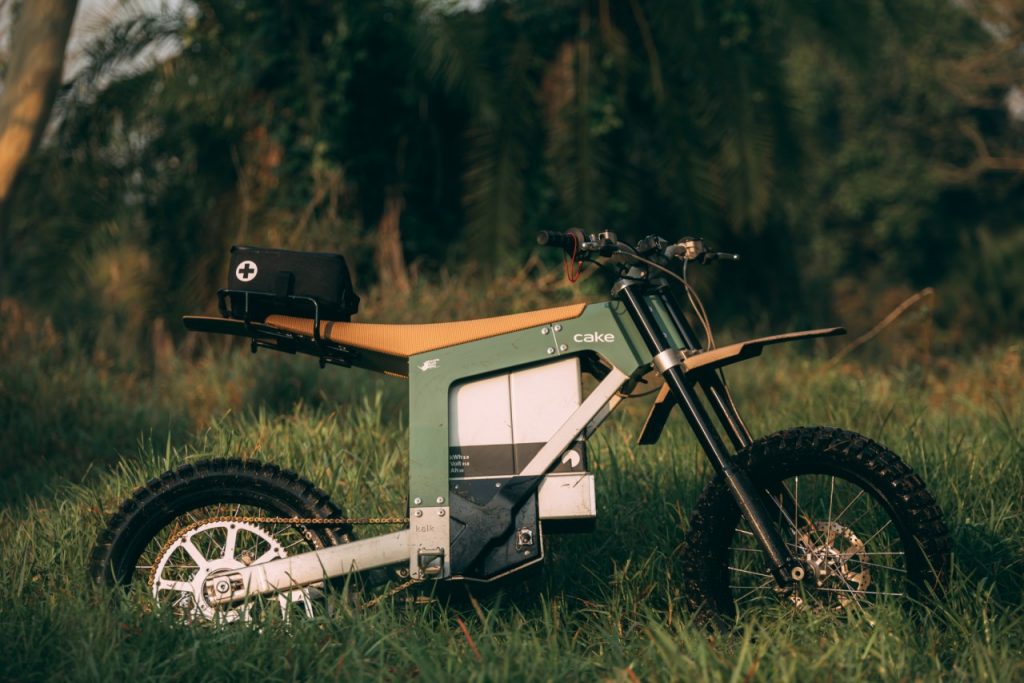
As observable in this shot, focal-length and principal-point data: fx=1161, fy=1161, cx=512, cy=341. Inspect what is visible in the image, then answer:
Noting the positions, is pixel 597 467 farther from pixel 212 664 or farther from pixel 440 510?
pixel 212 664

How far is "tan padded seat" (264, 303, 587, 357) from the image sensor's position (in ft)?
10.7

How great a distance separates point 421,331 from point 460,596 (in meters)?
0.78

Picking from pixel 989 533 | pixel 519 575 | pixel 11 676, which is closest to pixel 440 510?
pixel 519 575

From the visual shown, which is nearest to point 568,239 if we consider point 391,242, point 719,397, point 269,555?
point 719,397

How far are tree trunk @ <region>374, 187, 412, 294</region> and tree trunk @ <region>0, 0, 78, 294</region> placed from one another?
288 centimetres

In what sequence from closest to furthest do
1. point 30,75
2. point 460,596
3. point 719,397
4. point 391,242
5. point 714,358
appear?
1. point 714,358
2. point 719,397
3. point 460,596
4. point 30,75
5. point 391,242

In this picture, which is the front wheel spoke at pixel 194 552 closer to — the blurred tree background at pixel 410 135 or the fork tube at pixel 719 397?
the fork tube at pixel 719 397

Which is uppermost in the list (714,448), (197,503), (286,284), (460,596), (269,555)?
(286,284)

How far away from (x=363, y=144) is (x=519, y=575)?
6.05 meters

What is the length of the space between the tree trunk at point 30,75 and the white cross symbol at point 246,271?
258cm

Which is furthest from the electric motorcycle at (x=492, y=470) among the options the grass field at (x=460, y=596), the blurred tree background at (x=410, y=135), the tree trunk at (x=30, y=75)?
the blurred tree background at (x=410, y=135)

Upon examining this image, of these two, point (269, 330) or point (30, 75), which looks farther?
point (30, 75)

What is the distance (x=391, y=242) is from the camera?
8594mm

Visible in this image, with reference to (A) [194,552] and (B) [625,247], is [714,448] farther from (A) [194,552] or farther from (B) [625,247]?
(A) [194,552]
